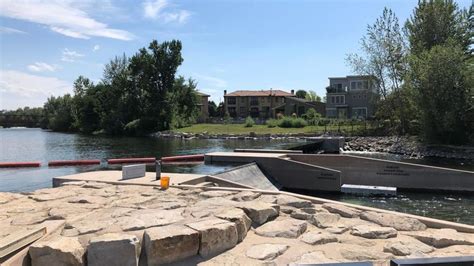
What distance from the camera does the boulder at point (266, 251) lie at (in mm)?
5687

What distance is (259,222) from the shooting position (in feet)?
23.3

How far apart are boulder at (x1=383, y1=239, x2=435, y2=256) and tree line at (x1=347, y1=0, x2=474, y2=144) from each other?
3352 centimetres

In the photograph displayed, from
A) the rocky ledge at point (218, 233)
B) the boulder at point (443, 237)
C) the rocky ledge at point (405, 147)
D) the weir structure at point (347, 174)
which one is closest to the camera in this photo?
the rocky ledge at point (218, 233)

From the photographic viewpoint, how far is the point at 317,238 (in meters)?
6.39

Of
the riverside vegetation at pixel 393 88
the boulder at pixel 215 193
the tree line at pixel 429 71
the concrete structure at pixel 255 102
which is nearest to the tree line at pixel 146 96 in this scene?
the riverside vegetation at pixel 393 88

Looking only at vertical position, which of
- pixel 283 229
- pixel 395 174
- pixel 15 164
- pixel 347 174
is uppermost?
pixel 283 229

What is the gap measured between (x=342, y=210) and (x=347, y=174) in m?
13.5

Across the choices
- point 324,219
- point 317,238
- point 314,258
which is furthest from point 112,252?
point 324,219

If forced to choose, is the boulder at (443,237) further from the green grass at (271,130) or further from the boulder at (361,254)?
the green grass at (271,130)

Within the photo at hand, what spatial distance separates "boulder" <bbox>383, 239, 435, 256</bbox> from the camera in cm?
585

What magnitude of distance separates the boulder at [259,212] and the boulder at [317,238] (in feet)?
2.74

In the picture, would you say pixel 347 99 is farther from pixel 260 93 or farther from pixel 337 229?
pixel 337 229

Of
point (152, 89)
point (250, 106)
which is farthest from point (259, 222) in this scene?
point (250, 106)

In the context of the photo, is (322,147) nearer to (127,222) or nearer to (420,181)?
(420,181)
